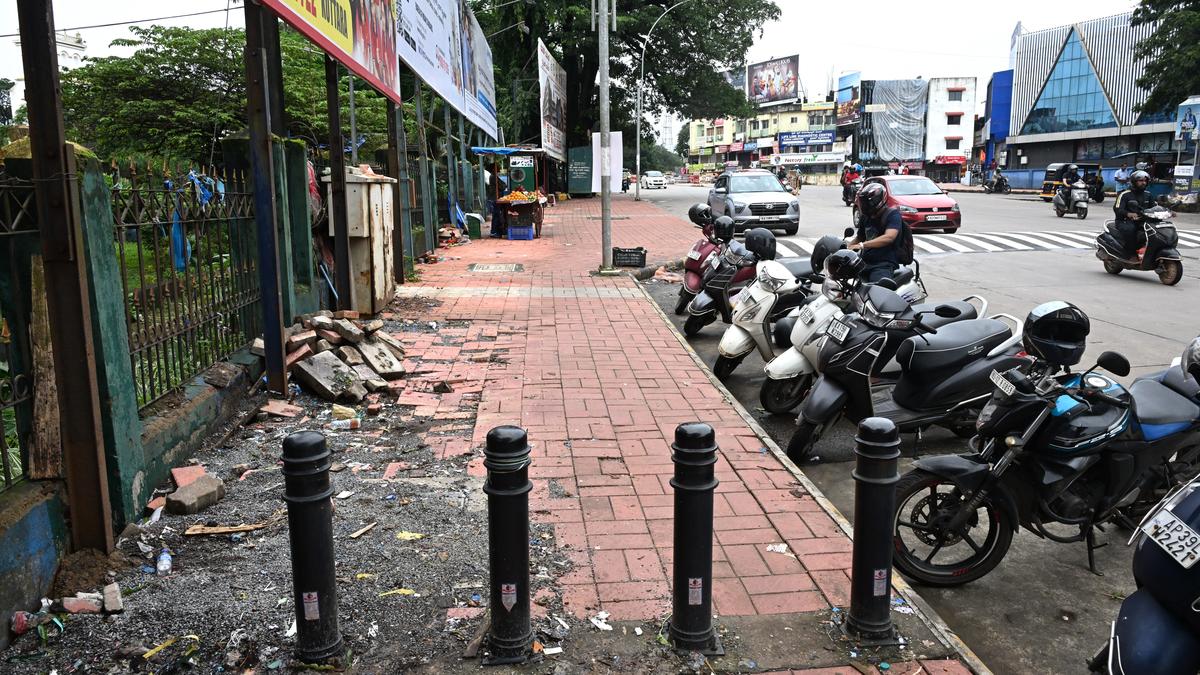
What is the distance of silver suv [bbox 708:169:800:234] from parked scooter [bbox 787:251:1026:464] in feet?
45.8

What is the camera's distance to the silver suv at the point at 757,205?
789 inches

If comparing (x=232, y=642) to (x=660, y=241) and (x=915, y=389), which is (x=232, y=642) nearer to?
(x=915, y=389)

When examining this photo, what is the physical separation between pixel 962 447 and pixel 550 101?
2620 cm

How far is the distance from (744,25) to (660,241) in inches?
1021

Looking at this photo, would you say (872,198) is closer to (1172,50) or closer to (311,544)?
(311,544)

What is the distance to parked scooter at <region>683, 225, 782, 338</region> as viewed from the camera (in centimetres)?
862

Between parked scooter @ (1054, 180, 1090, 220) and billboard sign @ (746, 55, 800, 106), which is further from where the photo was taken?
billboard sign @ (746, 55, 800, 106)

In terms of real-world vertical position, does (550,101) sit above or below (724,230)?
above

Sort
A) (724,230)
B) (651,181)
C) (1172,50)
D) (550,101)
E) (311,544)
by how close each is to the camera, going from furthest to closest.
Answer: (651,181), (1172,50), (550,101), (724,230), (311,544)

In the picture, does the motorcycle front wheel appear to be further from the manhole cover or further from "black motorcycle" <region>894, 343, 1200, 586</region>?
the manhole cover

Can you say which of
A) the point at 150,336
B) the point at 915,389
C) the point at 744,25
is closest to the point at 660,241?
the point at 915,389

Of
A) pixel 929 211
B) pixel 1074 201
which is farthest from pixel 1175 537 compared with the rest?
pixel 1074 201

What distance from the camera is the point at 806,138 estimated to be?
3858 inches

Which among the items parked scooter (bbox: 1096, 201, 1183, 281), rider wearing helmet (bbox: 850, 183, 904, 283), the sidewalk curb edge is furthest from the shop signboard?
the sidewalk curb edge
